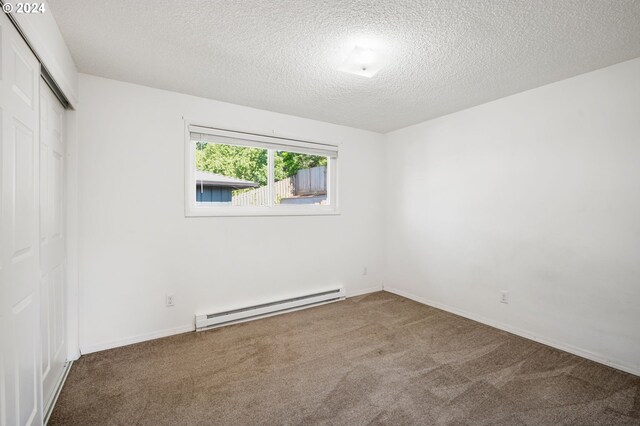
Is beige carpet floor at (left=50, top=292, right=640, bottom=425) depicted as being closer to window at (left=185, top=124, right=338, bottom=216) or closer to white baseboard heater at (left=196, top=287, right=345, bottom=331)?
white baseboard heater at (left=196, top=287, right=345, bottom=331)

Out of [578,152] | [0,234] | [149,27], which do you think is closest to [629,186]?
[578,152]

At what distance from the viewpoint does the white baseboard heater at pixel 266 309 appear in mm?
2855

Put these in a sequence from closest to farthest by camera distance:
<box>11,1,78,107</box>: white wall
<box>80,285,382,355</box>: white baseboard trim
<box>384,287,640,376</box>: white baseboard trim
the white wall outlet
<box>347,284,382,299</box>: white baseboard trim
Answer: <box>11,1,78,107</box>: white wall
<box>384,287,640,376</box>: white baseboard trim
<box>80,285,382,355</box>: white baseboard trim
the white wall outlet
<box>347,284,382,299</box>: white baseboard trim

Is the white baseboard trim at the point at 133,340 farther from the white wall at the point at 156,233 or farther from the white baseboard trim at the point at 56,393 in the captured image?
the white baseboard trim at the point at 56,393

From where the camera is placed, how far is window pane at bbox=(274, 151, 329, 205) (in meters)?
3.49

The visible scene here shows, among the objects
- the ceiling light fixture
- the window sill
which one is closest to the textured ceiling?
the ceiling light fixture

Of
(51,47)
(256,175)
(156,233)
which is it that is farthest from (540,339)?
(51,47)

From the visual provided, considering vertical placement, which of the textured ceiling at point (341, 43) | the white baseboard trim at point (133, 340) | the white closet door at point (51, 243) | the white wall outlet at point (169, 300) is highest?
the textured ceiling at point (341, 43)

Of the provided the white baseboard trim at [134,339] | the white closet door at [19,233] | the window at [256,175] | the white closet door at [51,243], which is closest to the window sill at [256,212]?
the window at [256,175]

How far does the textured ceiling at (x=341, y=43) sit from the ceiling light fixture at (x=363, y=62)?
0.16ft

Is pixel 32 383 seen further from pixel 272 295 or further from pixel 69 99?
pixel 272 295

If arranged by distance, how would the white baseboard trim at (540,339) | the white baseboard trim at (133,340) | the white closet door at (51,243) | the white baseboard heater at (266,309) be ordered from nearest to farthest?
the white closet door at (51,243)
the white baseboard trim at (540,339)
the white baseboard trim at (133,340)
the white baseboard heater at (266,309)

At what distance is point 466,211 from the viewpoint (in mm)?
3217

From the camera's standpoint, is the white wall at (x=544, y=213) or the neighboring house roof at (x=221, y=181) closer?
the white wall at (x=544, y=213)
